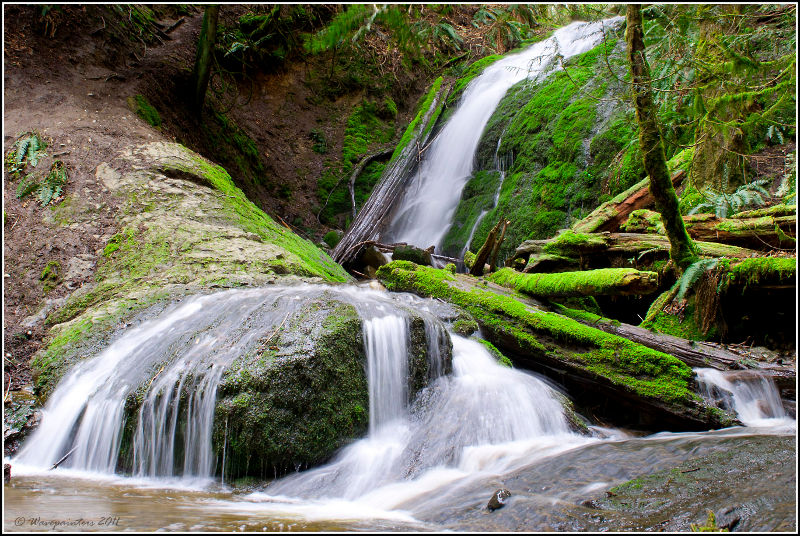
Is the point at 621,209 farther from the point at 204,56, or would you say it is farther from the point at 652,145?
the point at 204,56

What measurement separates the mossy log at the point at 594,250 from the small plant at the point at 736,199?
0.60m

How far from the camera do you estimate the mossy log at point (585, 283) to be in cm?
444

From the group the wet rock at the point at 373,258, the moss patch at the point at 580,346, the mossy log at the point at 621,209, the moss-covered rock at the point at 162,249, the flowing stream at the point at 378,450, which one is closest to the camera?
the flowing stream at the point at 378,450

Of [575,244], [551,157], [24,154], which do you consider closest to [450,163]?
[551,157]

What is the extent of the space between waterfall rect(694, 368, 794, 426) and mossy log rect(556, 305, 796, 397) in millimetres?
89

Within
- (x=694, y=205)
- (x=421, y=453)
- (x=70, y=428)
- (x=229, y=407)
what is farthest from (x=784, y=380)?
(x=70, y=428)

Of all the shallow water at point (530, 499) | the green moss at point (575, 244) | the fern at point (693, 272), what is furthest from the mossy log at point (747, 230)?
the shallow water at point (530, 499)

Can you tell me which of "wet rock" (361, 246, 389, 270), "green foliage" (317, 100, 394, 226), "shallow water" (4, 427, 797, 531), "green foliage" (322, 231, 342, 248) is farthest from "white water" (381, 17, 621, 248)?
"shallow water" (4, 427, 797, 531)

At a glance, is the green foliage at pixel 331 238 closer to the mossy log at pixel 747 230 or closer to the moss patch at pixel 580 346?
the moss patch at pixel 580 346

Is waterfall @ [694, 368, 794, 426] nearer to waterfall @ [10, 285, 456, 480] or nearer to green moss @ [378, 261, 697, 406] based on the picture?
green moss @ [378, 261, 697, 406]

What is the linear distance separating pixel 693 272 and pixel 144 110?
30.8 feet

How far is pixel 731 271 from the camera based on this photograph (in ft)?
14.9

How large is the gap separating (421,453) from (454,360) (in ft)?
4.26

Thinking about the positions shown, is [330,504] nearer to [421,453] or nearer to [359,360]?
[421,453]
